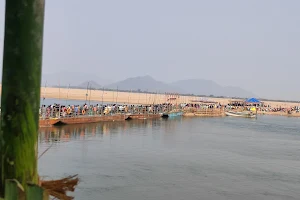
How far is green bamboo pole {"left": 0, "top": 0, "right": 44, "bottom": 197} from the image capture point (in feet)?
6.45

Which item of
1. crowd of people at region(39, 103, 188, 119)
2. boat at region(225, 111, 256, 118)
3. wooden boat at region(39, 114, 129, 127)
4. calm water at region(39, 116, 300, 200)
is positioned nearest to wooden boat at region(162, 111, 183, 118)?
crowd of people at region(39, 103, 188, 119)

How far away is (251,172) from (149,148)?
698 cm

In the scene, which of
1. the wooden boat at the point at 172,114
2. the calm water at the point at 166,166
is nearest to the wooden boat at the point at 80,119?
the calm water at the point at 166,166

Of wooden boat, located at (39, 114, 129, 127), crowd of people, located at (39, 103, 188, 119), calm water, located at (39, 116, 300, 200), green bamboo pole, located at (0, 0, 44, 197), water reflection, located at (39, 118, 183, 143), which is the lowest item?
calm water, located at (39, 116, 300, 200)

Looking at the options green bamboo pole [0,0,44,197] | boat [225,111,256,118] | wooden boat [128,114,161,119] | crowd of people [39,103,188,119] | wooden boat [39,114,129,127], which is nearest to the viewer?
green bamboo pole [0,0,44,197]

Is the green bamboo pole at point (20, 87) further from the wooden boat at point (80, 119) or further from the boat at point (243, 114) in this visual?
the boat at point (243, 114)

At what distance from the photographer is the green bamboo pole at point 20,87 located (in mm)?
1967

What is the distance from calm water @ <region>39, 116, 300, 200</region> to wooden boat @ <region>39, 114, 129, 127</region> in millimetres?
1122

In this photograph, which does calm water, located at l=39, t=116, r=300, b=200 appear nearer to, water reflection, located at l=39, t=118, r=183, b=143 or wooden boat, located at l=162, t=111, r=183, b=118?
water reflection, located at l=39, t=118, r=183, b=143

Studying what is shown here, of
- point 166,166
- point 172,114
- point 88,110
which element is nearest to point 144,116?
point 172,114

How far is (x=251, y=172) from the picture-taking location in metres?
18.9

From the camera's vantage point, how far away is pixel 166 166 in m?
18.6

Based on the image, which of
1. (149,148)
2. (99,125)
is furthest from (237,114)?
(149,148)

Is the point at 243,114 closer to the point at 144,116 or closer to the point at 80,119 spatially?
the point at 144,116
